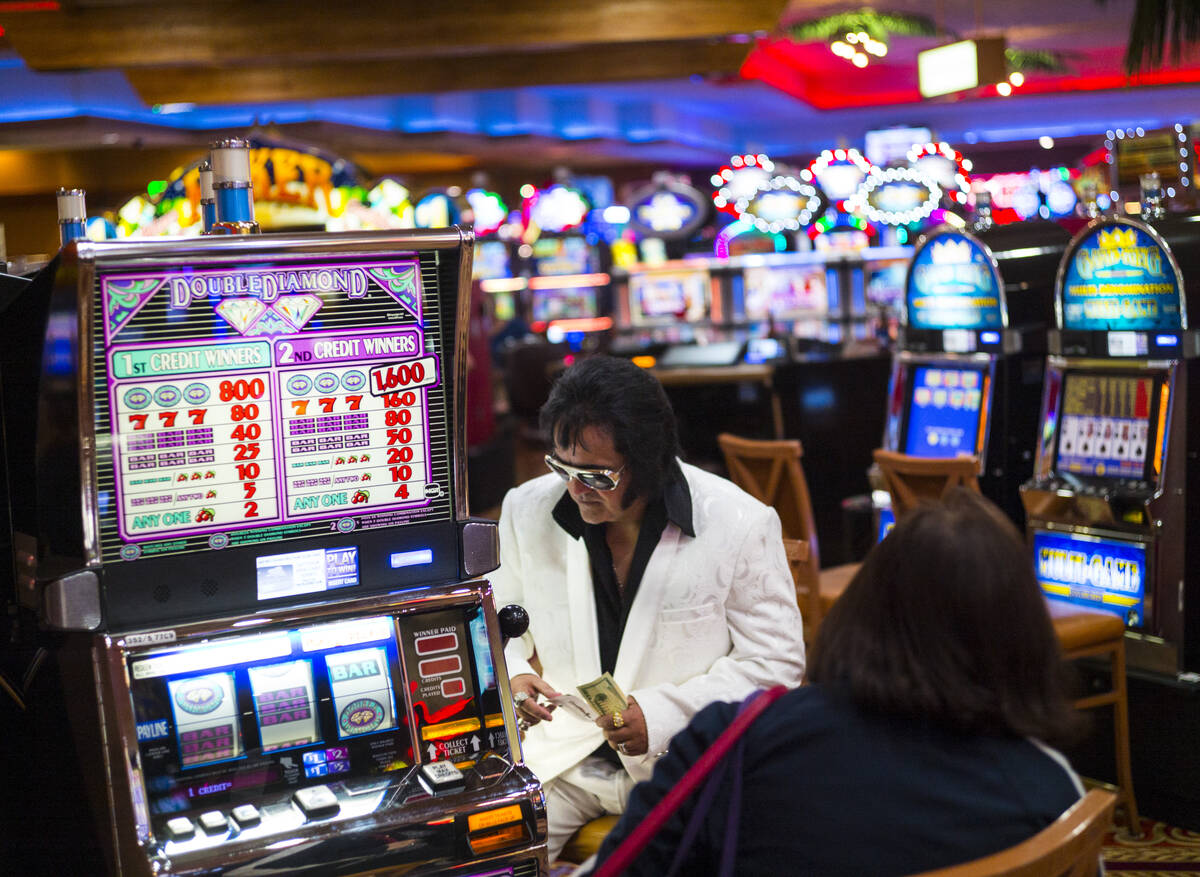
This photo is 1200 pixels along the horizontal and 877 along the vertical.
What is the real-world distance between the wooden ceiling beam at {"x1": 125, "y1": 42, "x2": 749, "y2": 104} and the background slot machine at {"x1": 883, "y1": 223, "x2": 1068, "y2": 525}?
9.86ft

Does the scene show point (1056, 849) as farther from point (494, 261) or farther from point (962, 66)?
point (494, 261)

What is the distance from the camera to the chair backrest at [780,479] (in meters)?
4.12

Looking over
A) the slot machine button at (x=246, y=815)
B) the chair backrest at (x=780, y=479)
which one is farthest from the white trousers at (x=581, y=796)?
the chair backrest at (x=780, y=479)

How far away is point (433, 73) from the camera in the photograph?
8008 millimetres

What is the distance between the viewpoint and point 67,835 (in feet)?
6.04

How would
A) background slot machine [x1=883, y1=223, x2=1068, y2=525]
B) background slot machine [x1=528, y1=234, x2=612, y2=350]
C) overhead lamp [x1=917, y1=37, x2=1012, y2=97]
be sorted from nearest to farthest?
1. background slot machine [x1=883, y1=223, x2=1068, y2=525]
2. overhead lamp [x1=917, y1=37, x2=1012, y2=97]
3. background slot machine [x1=528, y1=234, x2=612, y2=350]

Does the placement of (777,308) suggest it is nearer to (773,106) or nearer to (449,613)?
(773,106)

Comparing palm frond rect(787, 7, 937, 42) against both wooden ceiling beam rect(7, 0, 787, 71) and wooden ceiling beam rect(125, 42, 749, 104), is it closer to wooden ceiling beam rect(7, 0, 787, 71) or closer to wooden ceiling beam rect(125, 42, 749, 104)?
wooden ceiling beam rect(125, 42, 749, 104)

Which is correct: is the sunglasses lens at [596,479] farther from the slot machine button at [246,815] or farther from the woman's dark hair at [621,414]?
the slot machine button at [246,815]

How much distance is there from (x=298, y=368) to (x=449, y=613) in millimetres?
442

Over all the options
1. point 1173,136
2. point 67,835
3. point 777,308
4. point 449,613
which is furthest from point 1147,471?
point 777,308

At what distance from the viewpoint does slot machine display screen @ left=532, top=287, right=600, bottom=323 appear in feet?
41.3

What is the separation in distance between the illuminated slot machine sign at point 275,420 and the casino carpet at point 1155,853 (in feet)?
7.26

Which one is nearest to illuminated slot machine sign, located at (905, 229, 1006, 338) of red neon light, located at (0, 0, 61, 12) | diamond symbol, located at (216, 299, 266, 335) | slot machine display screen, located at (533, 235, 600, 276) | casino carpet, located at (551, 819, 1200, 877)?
casino carpet, located at (551, 819, 1200, 877)
